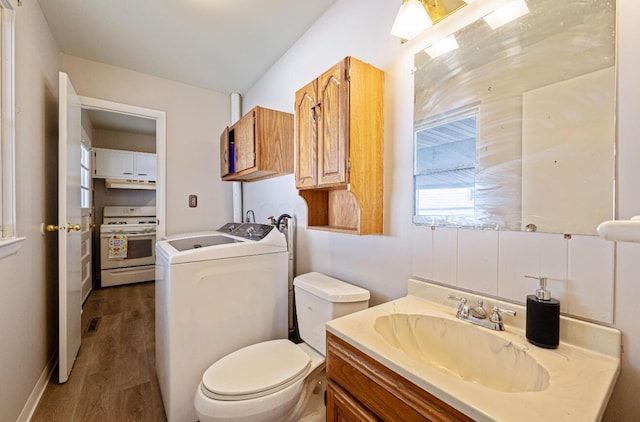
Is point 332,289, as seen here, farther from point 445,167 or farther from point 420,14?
point 420,14

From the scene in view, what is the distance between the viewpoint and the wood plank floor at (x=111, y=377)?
5.00ft

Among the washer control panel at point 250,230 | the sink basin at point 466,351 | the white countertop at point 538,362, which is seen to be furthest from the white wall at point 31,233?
the sink basin at point 466,351

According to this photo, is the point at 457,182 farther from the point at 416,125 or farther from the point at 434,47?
the point at 434,47

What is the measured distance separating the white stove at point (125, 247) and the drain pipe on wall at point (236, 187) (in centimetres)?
202

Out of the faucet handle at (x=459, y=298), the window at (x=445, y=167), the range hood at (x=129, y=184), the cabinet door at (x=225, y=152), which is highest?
the cabinet door at (x=225, y=152)

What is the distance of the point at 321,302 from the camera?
1.36 m

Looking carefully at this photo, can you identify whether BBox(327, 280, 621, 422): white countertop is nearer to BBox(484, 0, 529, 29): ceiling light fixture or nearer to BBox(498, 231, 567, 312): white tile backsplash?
BBox(498, 231, 567, 312): white tile backsplash

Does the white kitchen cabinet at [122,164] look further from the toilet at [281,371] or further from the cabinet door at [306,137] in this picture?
the toilet at [281,371]

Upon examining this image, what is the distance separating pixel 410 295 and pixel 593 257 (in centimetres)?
61

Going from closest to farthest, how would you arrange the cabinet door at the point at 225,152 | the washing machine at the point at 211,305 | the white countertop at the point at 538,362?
1. the white countertop at the point at 538,362
2. the washing machine at the point at 211,305
3. the cabinet door at the point at 225,152

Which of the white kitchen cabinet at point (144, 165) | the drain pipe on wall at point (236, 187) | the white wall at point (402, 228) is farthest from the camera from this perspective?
the white kitchen cabinet at point (144, 165)

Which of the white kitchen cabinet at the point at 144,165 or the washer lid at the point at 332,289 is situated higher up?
the white kitchen cabinet at the point at 144,165

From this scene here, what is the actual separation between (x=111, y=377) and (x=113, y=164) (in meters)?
3.31

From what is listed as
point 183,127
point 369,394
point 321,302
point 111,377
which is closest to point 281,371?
point 321,302
